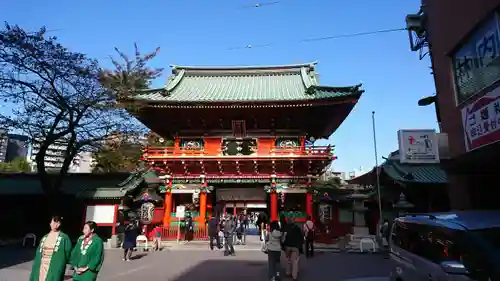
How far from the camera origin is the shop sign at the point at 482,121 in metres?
7.41

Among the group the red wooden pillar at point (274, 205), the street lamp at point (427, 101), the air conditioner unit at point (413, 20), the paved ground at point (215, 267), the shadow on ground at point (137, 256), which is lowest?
the shadow on ground at point (137, 256)

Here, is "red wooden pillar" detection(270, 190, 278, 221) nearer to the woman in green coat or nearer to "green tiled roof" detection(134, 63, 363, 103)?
"green tiled roof" detection(134, 63, 363, 103)

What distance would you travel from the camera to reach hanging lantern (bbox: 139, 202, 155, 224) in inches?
760

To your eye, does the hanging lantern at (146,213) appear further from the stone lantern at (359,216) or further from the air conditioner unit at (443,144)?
the air conditioner unit at (443,144)

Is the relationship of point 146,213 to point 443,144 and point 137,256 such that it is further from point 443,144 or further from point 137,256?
point 443,144

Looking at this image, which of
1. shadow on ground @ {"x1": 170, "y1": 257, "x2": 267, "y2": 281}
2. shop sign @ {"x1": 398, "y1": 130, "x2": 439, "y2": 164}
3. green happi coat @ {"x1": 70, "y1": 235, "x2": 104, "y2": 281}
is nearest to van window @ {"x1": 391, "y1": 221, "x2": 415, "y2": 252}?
shop sign @ {"x1": 398, "y1": 130, "x2": 439, "y2": 164}

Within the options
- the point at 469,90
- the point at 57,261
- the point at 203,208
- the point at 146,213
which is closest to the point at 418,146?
the point at 469,90

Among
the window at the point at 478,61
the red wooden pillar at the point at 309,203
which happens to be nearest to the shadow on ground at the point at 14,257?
the red wooden pillar at the point at 309,203

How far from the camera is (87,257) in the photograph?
5.48 meters

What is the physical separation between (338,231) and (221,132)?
9910mm

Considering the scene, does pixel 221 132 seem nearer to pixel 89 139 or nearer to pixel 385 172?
pixel 89 139

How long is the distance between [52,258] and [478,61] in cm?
1030

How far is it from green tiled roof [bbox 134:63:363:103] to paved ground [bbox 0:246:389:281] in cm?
990

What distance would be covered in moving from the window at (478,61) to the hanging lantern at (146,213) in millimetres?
16262
